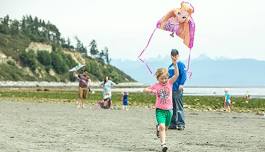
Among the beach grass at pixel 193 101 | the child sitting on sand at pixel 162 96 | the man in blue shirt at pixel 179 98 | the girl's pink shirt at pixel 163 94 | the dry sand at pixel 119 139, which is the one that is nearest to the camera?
the dry sand at pixel 119 139

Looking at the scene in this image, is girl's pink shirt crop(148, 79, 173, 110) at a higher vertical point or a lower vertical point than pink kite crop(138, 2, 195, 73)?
lower

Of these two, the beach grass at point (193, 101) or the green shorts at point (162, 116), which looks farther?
the beach grass at point (193, 101)

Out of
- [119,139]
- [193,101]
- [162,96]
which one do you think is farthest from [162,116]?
[193,101]

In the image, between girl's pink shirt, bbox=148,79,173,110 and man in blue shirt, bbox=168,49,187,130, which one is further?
man in blue shirt, bbox=168,49,187,130

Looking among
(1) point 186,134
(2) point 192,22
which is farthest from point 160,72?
(2) point 192,22

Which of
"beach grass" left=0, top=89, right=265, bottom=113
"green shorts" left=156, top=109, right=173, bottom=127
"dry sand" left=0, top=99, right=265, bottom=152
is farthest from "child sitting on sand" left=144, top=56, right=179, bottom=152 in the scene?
"beach grass" left=0, top=89, right=265, bottom=113

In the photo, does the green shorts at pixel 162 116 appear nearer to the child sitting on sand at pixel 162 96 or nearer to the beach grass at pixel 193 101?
the child sitting on sand at pixel 162 96

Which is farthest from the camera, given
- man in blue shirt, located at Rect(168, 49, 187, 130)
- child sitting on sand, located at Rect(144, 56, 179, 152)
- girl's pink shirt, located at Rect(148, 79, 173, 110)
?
man in blue shirt, located at Rect(168, 49, 187, 130)

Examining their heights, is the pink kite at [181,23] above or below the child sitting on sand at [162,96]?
above

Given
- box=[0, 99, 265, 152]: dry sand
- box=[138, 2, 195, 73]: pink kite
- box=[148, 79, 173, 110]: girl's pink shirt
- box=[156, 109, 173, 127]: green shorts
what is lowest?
box=[0, 99, 265, 152]: dry sand

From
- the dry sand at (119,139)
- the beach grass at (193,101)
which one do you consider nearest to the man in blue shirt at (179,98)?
the dry sand at (119,139)

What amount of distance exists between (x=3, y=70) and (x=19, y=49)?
1872cm

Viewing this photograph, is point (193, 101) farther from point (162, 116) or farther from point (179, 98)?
point (162, 116)

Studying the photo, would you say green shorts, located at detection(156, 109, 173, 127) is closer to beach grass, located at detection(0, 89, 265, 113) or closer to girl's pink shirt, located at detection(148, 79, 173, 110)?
girl's pink shirt, located at detection(148, 79, 173, 110)
